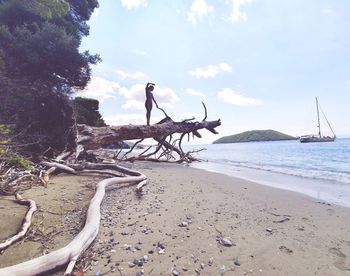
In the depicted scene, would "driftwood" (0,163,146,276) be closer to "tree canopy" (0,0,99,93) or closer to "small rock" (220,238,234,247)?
"small rock" (220,238,234,247)

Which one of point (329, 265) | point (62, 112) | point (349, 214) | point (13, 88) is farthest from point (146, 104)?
point (329, 265)

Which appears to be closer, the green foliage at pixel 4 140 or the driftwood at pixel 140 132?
the green foliage at pixel 4 140

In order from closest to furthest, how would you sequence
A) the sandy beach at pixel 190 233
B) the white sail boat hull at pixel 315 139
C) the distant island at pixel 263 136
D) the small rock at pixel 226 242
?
the sandy beach at pixel 190 233, the small rock at pixel 226 242, the white sail boat hull at pixel 315 139, the distant island at pixel 263 136

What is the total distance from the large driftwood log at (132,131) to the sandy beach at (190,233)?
451 cm

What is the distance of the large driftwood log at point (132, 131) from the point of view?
942 centimetres

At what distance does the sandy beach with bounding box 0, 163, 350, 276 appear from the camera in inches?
96.7

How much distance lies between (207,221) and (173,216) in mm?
509

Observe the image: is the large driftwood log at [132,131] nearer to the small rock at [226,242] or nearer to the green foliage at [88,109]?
the green foliage at [88,109]

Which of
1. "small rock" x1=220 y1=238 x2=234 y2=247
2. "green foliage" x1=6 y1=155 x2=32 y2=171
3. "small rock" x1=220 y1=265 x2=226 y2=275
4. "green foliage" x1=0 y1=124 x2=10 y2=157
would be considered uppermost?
"green foliage" x1=0 y1=124 x2=10 y2=157

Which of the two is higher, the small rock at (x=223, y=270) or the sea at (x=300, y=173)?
the sea at (x=300, y=173)

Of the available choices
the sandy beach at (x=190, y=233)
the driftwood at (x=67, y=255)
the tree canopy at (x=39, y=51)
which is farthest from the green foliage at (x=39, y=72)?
the driftwood at (x=67, y=255)

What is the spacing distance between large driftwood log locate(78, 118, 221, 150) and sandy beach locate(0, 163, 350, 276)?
4.51m

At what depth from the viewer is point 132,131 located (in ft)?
36.3

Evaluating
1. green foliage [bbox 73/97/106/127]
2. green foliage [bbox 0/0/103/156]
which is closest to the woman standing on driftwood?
green foliage [bbox 0/0/103/156]
